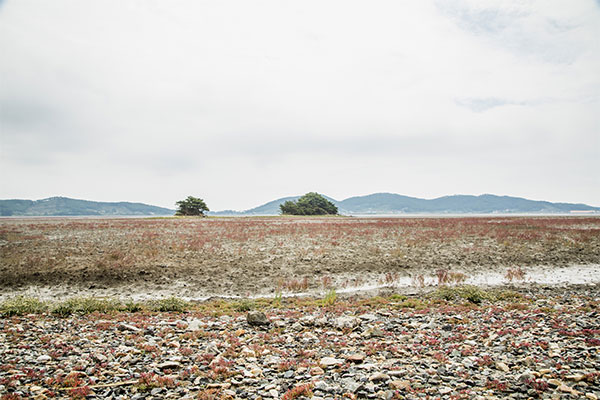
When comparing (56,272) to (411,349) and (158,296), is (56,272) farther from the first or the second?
(411,349)

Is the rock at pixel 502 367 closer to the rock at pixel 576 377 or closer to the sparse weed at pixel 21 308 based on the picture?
the rock at pixel 576 377

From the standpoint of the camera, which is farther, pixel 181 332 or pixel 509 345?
pixel 181 332

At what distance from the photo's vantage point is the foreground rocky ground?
6.34 metres

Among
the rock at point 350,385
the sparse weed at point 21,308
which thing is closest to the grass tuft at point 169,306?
the sparse weed at point 21,308

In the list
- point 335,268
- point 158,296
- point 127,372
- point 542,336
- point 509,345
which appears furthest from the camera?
point 335,268

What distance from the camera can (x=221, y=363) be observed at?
297 inches

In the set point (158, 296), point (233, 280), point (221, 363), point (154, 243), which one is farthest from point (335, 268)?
point (154, 243)

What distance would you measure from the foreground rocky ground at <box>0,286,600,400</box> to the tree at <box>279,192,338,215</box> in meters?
96.9

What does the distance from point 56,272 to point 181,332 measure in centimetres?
1591

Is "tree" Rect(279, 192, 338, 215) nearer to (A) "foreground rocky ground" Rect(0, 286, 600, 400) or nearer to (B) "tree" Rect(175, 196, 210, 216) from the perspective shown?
(B) "tree" Rect(175, 196, 210, 216)

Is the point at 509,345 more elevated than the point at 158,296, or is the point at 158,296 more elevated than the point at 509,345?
the point at 509,345

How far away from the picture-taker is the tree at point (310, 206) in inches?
4311

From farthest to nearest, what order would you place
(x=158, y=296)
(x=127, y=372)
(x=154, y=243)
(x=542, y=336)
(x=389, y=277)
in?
(x=154, y=243), (x=389, y=277), (x=158, y=296), (x=542, y=336), (x=127, y=372)

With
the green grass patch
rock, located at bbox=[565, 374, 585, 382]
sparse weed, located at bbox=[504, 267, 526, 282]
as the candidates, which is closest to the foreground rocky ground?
rock, located at bbox=[565, 374, 585, 382]
